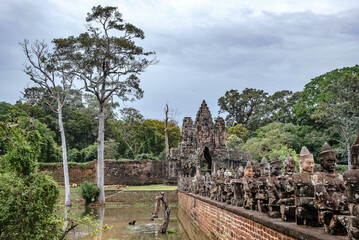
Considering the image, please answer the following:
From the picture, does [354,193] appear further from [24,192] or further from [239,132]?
[239,132]

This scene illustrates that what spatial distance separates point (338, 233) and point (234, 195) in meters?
4.00

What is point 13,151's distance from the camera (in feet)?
17.7

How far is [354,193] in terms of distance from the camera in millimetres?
2930

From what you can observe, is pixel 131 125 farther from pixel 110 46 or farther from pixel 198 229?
pixel 198 229

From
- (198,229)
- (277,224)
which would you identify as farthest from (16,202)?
(198,229)

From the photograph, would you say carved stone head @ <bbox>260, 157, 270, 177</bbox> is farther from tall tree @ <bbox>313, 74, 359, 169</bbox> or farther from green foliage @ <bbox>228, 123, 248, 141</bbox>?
green foliage @ <bbox>228, 123, 248, 141</bbox>

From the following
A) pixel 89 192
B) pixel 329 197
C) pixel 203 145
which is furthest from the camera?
pixel 203 145

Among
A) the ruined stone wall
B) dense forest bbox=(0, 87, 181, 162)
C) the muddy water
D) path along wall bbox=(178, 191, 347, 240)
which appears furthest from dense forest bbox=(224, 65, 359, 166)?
path along wall bbox=(178, 191, 347, 240)

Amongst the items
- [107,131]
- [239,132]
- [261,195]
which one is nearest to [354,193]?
[261,195]

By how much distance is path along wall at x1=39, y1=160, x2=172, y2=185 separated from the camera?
108 ft

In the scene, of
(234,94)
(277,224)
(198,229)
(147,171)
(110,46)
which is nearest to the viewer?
(277,224)

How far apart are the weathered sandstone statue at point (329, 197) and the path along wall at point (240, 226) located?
0.13m

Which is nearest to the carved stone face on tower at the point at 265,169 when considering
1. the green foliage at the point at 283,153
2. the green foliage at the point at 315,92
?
the green foliage at the point at 283,153

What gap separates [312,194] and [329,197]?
1.58ft
